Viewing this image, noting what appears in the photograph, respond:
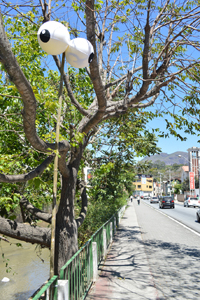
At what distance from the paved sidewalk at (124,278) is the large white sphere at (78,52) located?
14.0 feet

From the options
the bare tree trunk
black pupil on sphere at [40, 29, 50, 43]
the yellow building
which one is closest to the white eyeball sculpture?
black pupil on sphere at [40, 29, 50, 43]

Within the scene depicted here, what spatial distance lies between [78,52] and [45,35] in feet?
1.64

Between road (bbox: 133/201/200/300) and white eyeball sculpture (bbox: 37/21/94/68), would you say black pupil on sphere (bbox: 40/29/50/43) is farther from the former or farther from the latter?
road (bbox: 133/201/200/300)

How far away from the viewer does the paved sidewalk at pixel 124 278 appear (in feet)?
17.5

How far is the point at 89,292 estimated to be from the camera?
5.44 meters

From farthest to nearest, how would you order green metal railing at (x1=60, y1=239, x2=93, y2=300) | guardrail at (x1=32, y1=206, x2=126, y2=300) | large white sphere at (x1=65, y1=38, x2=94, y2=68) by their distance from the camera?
green metal railing at (x1=60, y1=239, x2=93, y2=300) < large white sphere at (x1=65, y1=38, x2=94, y2=68) < guardrail at (x1=32, y1=206, x2=126, y2=300)

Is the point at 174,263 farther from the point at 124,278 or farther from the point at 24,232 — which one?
the point at 24,232

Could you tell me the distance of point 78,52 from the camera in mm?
3568

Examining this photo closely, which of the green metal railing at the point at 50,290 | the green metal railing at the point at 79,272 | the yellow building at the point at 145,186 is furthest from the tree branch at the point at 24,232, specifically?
the yellow building at the point at 145,186

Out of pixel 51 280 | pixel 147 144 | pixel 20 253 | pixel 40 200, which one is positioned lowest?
pixel 20 253

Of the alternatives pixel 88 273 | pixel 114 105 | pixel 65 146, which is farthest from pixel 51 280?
pixel 114 105

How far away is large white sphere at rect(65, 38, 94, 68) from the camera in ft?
11.6

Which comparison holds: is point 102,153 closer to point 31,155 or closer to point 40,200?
point 40,200

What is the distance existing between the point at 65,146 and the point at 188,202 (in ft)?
132
